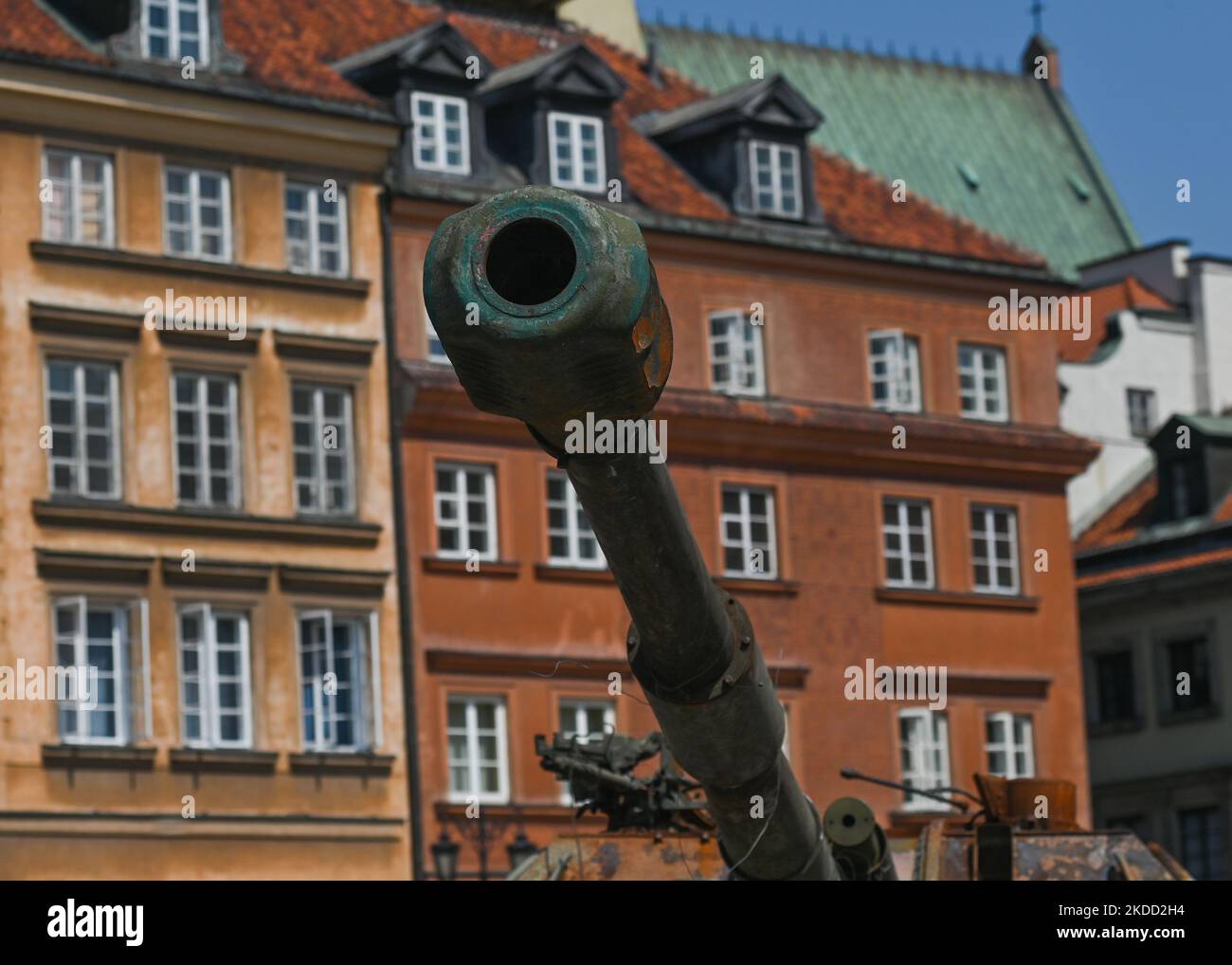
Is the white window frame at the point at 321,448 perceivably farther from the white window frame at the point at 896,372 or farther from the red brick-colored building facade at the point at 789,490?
the white window frame at the point at 896,372

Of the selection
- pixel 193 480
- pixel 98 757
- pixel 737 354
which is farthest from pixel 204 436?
pixel 737 354

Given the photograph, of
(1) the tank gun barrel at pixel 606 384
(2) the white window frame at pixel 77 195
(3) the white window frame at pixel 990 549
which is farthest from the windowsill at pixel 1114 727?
(1) the tank gun barrel at pixel 606 384

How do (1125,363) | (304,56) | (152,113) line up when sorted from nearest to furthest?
(152,113) → (304,56) → (1125,363)

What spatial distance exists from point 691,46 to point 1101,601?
23.9 meters

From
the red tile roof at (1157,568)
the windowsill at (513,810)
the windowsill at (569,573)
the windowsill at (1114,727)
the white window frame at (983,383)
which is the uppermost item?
the white window frame at (983,383)

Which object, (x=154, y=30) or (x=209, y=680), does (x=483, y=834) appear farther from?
(x=154, y=30)

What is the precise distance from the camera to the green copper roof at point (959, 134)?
83.8 meters

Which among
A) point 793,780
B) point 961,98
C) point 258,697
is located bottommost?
point 793,780

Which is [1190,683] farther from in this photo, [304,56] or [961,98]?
[961,98]

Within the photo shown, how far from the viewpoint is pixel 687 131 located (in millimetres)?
58188

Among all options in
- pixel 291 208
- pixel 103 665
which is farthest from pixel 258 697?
pixel 291 208

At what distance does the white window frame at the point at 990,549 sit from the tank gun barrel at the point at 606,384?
4873 centimetres

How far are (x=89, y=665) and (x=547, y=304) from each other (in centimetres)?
4047

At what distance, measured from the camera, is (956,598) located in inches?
2266
